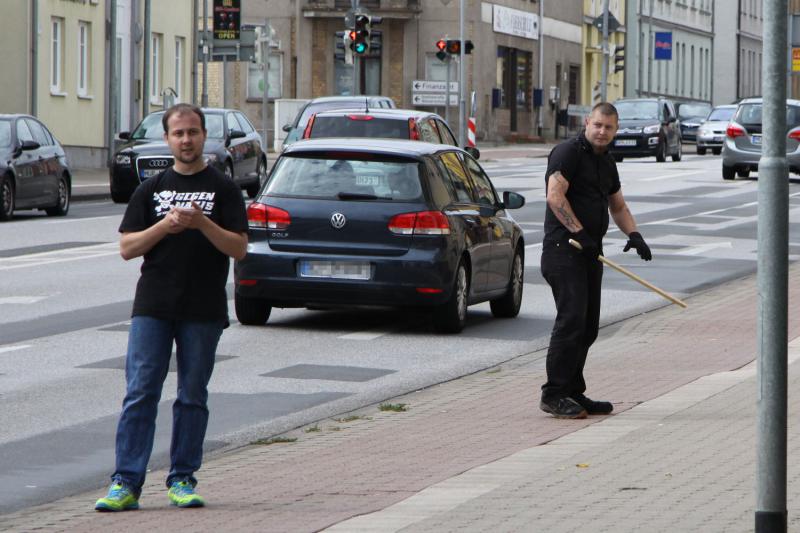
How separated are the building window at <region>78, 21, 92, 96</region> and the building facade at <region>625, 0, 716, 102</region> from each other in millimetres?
40171

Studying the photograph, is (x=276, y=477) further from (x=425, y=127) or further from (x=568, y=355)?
(x=425, y=127)

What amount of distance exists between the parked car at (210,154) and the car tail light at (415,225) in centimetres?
1672

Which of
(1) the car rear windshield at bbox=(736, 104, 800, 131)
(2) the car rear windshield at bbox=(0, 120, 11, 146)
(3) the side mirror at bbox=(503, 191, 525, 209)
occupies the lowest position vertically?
(3) the side mirror at bbox=(503, 191, 525, 209)

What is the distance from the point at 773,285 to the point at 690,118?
68531 mm

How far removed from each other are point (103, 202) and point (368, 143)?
19636 millimetres

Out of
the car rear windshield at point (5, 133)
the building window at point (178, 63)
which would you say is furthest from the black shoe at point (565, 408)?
the building window at point (178, 63)

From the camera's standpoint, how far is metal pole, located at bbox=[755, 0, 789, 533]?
617 cm

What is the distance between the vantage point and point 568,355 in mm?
10773

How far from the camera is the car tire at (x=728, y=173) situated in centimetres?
4291

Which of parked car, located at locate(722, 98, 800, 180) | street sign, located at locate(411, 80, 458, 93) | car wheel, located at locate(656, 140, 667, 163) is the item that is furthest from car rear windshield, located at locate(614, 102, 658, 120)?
parked car, located at locate(722, 98, 800, 180)

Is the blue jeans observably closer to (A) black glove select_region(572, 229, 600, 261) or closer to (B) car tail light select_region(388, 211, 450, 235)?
(A) black glove select_region(572, 229, 600, 261)

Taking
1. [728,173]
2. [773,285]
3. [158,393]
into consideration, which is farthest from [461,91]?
[773,285]

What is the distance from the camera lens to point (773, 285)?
243 inches

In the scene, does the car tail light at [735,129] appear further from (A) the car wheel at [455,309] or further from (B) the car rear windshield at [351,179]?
(B) the car rear windshield at [351,179]
